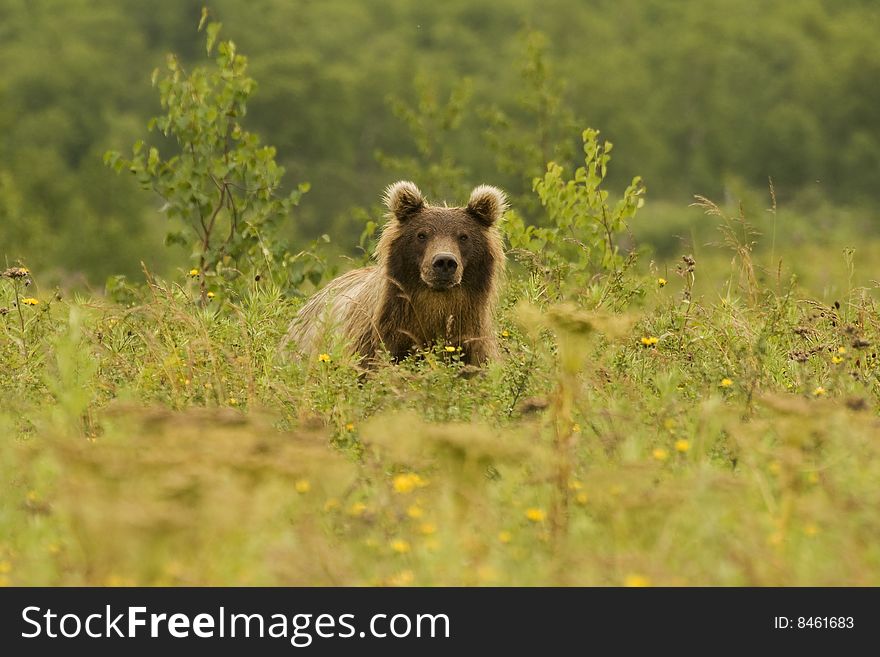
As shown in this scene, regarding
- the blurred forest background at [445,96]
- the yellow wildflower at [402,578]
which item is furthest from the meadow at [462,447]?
the blurred forest background at [445,96]

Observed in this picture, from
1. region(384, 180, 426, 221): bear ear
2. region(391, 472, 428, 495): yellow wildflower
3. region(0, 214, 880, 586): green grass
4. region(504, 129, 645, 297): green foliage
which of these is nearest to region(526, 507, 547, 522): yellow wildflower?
region(0, 214, 880, 586): green grass

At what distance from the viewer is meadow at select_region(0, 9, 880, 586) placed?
4.54 meters

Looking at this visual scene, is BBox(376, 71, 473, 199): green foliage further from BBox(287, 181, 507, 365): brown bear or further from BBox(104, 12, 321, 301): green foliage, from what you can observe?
BBox(287, 181, 507, 365): brown bear

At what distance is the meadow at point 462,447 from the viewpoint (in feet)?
14.9

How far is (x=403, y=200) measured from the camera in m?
9.70

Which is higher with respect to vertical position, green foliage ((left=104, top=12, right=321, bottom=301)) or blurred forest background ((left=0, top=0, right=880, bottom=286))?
blurred forest background ((left=0, top=0, right=880, bottom=286))

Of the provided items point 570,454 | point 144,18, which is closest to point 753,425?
point 570,454

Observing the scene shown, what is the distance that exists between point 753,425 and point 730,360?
1.85m

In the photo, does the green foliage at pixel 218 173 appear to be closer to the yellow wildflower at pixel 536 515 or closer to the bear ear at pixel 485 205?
the bear ear at pixel 485 205

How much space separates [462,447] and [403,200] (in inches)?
194

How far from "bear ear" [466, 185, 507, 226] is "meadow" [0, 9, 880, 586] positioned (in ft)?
1.52

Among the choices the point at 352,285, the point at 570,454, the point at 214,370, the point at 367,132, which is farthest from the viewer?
the point at 367,132

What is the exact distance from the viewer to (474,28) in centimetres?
8900
